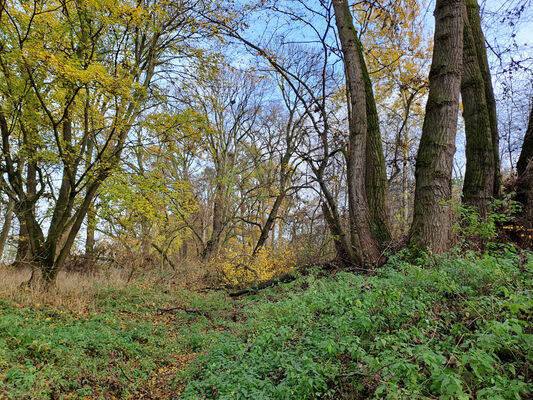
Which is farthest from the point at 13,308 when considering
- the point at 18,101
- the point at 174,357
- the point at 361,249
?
the point at 361,249

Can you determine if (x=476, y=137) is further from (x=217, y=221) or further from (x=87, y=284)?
(x=217, y=221)

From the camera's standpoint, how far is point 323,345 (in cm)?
287

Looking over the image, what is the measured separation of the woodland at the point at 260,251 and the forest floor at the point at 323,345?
0.03 metres

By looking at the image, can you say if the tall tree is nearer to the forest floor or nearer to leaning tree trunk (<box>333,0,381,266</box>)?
leaning tree trunk (<box>333,0,381,266</box>)

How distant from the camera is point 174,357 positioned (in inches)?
198

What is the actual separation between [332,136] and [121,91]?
599 centimetres

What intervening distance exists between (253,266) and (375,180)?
22.7 ft

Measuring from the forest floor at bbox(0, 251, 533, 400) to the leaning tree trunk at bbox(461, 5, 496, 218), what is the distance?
7.43 feet

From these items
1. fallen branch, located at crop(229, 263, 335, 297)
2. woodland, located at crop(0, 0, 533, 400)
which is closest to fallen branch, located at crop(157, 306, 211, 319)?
woodland, located at crop(0, 0, 533, 400)

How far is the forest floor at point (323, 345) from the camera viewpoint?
2.07 meters

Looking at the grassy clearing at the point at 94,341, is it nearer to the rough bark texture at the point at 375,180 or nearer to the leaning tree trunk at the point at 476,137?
the rough bark texture at the point at 375,180

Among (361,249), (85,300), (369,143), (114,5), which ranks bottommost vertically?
(85,300)

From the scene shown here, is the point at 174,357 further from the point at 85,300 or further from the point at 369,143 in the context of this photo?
the point at 369,143

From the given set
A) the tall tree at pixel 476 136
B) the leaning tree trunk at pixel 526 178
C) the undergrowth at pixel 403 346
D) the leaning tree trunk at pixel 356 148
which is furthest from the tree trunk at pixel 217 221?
the leaning tree trunk at pixel 526 178
